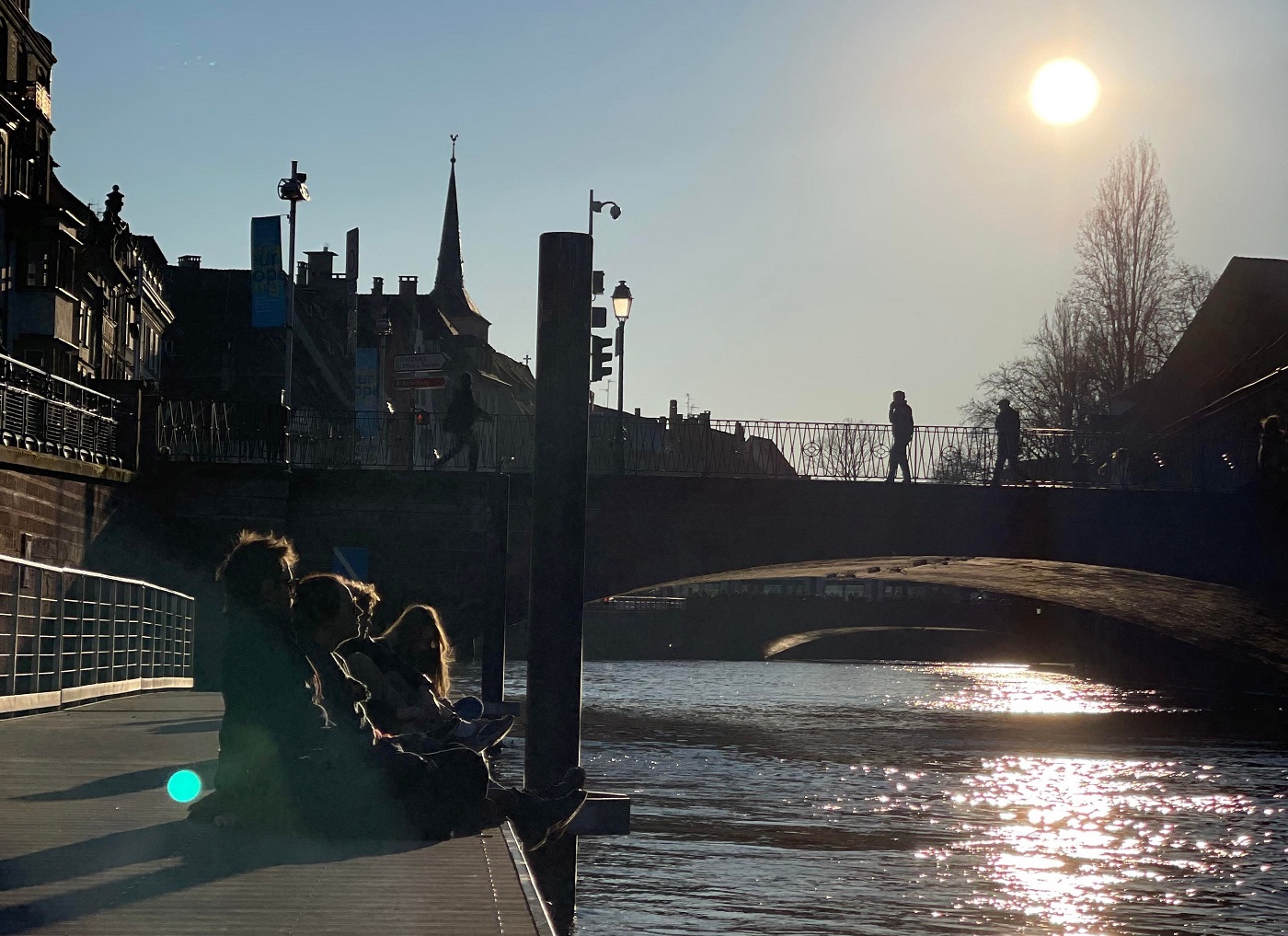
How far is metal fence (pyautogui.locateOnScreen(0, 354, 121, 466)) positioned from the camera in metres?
24.2

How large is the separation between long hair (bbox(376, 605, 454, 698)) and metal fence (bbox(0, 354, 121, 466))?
522 inches

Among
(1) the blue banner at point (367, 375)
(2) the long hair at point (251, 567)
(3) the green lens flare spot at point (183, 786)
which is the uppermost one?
(1) the blue banner at point (367, 375)

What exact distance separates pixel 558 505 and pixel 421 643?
1969mm

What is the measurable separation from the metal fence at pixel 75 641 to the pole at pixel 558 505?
455cm

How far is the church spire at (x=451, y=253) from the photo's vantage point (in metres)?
115

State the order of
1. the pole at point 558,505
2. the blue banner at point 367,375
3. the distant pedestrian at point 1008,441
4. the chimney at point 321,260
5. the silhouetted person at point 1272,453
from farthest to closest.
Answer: the chimney at point 321,260 < the blue banner at point 367,375 < the distant pedestrian at point 1008,441 < the silhouetted person at point 1272,453 < the pole at point 558,505

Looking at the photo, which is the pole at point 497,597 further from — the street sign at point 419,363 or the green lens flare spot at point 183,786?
the green lens flare spot at point 183,786

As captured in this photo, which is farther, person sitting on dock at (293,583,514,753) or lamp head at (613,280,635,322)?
lamp head at (613,280,635,322)

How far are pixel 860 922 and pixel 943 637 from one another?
214ft

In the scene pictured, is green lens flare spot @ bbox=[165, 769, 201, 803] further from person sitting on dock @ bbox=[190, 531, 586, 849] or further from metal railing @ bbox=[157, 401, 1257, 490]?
metal railing @ bbox=[157, 401, 1257, 490]

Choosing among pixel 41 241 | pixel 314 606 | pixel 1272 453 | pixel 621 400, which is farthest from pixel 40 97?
pixel 314 606

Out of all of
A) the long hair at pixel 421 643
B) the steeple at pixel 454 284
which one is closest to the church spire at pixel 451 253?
the steeple at pixel 454 284

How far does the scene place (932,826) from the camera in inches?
640

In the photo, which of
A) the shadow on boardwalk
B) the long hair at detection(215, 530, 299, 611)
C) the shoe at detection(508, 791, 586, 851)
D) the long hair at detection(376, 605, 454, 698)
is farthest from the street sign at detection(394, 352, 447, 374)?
the shadow on boardwalk
